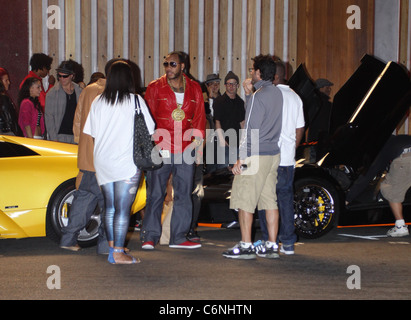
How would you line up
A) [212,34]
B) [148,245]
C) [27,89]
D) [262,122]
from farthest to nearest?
[212,34], [27,89], [148,245], [262,122]

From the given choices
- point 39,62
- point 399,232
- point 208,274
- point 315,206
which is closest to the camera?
point 208,274

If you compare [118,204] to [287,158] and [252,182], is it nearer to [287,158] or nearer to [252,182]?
[252,182]

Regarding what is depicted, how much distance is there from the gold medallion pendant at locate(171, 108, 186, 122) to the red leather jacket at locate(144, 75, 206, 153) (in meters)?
0.03

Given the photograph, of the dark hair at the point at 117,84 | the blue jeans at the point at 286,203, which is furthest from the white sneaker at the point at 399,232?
the dark hair at the point at 117,84

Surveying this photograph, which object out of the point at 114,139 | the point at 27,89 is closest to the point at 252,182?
the point at 114,139

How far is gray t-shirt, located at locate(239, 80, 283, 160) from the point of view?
23.5ft

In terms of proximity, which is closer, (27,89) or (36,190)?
(36,190)

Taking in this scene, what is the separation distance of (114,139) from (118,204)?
621mm

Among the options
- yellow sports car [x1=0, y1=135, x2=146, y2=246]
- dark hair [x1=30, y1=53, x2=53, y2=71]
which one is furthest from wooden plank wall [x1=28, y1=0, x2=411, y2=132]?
yellow sports car [x1=0, y1=135, x2=146, y2=246]

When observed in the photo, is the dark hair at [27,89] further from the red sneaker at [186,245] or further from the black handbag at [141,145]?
the black handbag at [141,145]

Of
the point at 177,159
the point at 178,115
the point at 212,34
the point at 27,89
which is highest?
the point at 212,34

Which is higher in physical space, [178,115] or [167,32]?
[167,32]

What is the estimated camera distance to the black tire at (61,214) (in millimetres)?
7664

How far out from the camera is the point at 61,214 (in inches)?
305
